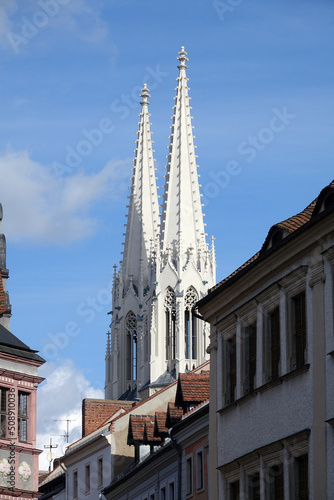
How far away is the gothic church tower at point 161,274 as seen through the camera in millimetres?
127375

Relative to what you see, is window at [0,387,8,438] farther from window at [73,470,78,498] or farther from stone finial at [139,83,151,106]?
stone finial at [139,83,151,106]

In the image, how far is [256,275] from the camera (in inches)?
1458

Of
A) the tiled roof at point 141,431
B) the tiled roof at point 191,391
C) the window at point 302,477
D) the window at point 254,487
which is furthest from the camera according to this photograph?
the tiled roof at point 141,431

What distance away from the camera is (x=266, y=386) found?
1391 inches

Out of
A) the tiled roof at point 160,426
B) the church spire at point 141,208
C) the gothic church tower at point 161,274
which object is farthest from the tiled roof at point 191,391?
the church spire at point 141,208

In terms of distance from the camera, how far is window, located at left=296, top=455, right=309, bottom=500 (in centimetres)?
3278

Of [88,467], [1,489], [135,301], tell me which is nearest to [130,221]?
[135,301]

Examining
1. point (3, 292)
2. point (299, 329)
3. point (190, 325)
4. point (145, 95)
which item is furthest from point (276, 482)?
point (145, 95)

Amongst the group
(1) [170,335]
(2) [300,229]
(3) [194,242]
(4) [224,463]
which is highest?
(3) [194,242]

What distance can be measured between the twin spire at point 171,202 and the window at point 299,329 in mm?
94362

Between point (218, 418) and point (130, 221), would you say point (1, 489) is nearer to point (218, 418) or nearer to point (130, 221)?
point (218, 418)

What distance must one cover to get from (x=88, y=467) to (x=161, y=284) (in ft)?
200

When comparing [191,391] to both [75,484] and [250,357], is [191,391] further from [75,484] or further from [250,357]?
[75,484]

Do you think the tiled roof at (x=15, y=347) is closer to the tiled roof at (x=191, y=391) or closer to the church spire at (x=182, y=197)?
the tiled roof at (x=191, y=391)
